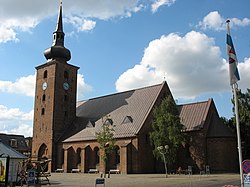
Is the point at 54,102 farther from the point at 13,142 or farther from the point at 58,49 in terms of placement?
the point at 13,142

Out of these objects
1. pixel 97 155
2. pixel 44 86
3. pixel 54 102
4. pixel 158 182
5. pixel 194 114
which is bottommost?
pixel 158 182

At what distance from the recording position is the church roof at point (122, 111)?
156 feet

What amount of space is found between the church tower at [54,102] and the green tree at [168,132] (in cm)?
2068

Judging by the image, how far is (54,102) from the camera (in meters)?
57.5

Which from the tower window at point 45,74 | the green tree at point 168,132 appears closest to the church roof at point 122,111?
the green tree at point 168,132

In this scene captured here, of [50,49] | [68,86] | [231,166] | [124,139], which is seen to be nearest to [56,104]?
[68,86]

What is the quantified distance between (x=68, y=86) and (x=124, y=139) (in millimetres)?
19793

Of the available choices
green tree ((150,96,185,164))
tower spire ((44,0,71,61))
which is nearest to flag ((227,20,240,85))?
green tree ((150,96,185,164))

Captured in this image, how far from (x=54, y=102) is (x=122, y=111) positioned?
45.6 ft

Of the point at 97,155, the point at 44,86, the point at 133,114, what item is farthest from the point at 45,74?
the point at 133,114

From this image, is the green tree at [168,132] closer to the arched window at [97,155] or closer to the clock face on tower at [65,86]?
the arched window at [97,155]

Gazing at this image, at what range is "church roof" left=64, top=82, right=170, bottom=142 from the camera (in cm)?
4756

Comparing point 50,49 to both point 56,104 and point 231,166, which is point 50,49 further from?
point 231,166

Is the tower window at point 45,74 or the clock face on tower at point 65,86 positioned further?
the tower window at point 45,74
